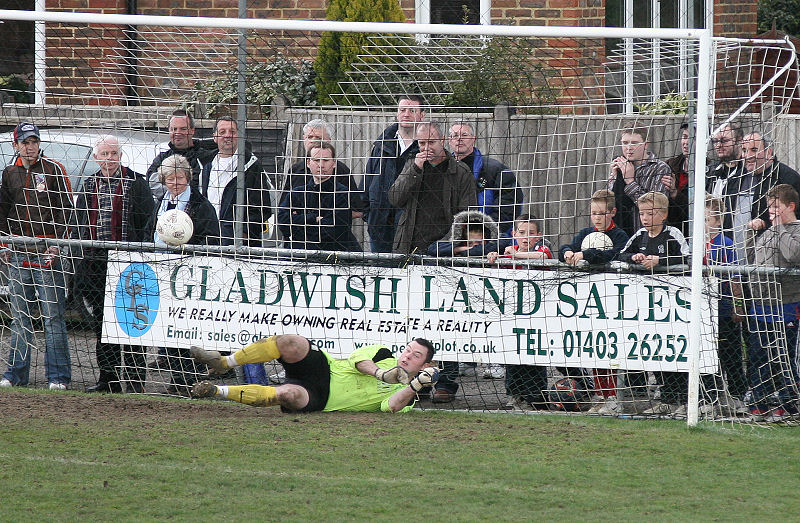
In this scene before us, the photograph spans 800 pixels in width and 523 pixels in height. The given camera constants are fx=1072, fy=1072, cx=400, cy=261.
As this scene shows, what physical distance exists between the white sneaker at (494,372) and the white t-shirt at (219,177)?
273cm

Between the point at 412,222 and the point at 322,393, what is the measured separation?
1.80m

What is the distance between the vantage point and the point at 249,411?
834 centimetres

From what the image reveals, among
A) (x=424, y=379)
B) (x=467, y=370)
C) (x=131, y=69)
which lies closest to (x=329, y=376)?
(x=424, y=379)

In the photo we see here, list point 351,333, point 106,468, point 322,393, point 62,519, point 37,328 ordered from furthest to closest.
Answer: point 37,328
point 351,333
point 322,393
point 106,468
point 62,519

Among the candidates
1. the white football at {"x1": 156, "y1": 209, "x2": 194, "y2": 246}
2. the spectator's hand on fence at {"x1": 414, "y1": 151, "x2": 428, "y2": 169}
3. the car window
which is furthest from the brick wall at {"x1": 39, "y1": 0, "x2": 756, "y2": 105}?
the spectator's hand on fence at {"x1": 414, "y1": 151, "x2": 428, "y2": 169}

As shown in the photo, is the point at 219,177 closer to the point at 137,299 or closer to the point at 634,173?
the point at 137,299

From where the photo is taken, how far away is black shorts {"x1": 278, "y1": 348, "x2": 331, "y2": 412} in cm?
812

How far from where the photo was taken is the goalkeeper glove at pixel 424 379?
26.3 feet

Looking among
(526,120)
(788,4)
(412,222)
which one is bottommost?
(412,222)

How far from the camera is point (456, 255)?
8.95 m

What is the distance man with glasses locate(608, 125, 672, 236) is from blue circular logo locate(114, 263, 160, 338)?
3.96 meters

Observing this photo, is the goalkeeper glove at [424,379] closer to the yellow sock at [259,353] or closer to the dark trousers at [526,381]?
the dark trousers at [526,381]

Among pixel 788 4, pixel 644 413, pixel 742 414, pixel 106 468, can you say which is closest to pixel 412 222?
pixel 644 413

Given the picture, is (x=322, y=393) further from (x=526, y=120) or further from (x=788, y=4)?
(x=788, y=4)
